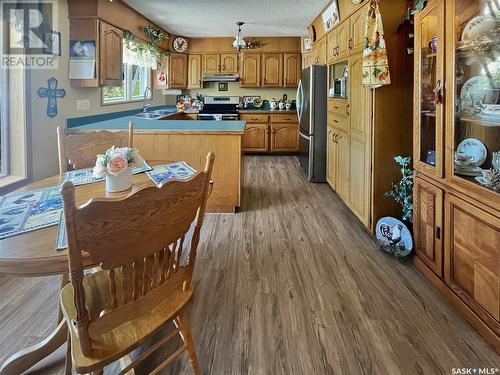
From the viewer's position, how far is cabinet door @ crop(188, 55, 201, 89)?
24.4 ft

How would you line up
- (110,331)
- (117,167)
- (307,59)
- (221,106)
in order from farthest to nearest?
(221,106)
(307,59)
(117,167)
(110,331)

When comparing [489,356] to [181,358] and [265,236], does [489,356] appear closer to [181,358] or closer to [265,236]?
[181,358]

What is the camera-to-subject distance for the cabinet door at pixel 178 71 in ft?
23.4

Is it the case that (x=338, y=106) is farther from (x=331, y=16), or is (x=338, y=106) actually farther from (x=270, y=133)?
(x=270, y=133)

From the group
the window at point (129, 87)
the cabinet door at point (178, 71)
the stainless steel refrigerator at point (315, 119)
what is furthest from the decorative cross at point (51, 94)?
the cabinet door at point (178, 71)

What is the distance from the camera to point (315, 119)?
5102mm

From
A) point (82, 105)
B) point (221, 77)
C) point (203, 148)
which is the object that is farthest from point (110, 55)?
point (221, 77)

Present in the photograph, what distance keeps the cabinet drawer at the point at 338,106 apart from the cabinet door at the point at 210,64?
11.1 feet

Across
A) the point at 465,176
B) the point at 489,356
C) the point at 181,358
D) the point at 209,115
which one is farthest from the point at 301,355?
the point at 209,115

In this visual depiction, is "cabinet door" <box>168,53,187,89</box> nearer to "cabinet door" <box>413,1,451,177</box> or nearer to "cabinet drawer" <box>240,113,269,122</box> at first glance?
"cabinet drawer" <box>240,113,269,122</box>

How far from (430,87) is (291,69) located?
17.4 feet

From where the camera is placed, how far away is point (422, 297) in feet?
7.28

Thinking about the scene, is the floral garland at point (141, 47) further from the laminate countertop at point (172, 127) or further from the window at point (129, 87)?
the laminate countertop at point (172, 127)

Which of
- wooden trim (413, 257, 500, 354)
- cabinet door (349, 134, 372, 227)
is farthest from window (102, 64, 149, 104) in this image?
wooden trim (413, 257, 500, 354)
